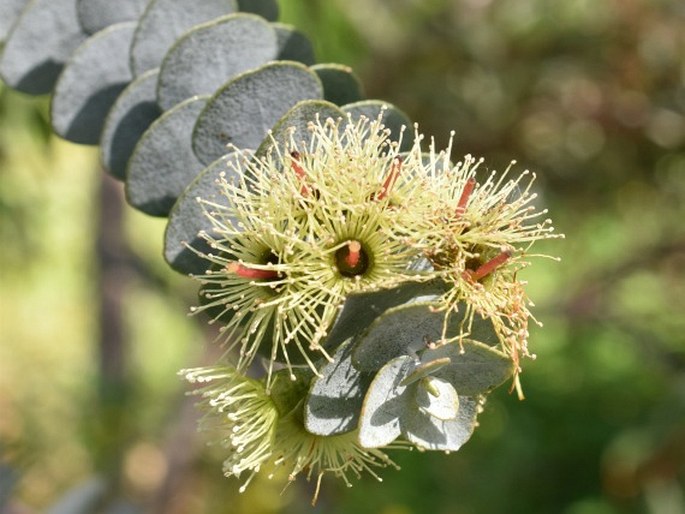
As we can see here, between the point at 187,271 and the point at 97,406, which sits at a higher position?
the point at 187,271

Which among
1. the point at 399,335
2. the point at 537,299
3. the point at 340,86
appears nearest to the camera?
the point at 399,335

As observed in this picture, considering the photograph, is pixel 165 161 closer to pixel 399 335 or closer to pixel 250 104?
pixel 250 104

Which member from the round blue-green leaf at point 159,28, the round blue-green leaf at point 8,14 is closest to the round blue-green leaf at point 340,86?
the round blue-green leaf at point 159,28

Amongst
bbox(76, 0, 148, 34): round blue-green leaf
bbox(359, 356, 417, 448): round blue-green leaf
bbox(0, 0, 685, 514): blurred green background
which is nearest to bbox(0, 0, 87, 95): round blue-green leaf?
bbox(76, 0, 148, 34): round blue-green leaf

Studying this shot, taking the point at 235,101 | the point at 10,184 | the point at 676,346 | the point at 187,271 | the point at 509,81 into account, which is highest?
the point at 235,101

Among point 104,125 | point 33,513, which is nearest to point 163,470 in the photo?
point 33,513

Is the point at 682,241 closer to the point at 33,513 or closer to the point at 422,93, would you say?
the point at 422,93

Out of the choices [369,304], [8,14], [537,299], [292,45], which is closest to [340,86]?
[292,45]
